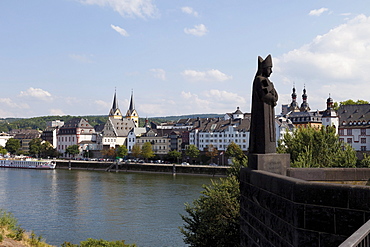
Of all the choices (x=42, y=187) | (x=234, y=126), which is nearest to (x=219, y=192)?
(x=42, y=187)

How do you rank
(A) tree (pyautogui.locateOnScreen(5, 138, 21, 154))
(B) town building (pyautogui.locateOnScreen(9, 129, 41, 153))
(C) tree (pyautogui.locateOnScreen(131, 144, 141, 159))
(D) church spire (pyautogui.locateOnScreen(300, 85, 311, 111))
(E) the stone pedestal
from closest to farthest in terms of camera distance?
(E) the stone pedestal → (C) tree (pyautogui.locateOnScreen(131, 144, 141, 159)) → (D) church spire (pyautogui.locateOnScreen(300, 85, 311, 111)) → (A) tree (pyautogui.locateOnScreen(5, 138, 21, 154)) → (B) town building (pyautogui.locateOnScreen(9, 129, 41, 153))

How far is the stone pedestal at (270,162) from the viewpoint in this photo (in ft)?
29.6

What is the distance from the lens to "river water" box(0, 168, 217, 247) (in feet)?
88.2

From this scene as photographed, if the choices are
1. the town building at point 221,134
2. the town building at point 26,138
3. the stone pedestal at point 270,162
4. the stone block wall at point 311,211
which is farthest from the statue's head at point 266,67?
the town building at point 26,138

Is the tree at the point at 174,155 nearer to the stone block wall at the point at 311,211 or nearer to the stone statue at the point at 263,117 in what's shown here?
the stone statue at the point at 263,117

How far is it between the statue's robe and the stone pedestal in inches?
5.7

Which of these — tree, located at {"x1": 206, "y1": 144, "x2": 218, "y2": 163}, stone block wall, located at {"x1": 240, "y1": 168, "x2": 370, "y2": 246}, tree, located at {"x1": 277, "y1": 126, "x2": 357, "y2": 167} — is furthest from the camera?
tree, located at {"x1": 206, "y1": 144, "x2": 218, "y2": 163}

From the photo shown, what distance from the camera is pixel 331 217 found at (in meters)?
5.62

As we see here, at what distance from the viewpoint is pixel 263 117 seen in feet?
30.2

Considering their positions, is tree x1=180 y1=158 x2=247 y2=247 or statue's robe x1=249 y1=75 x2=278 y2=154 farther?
tree x1=180 y1=158 x2=247 y2=247

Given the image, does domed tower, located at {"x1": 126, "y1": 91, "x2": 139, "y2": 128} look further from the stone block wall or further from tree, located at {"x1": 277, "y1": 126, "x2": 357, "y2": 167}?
the stone block wall

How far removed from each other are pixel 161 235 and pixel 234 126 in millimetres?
71048

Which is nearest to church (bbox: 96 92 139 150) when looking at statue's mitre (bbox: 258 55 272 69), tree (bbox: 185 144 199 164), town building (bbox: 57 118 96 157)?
town building (bbox: 57 118 96 157)

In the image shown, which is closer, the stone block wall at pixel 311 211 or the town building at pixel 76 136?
the stone block wall at pixel 311 211
